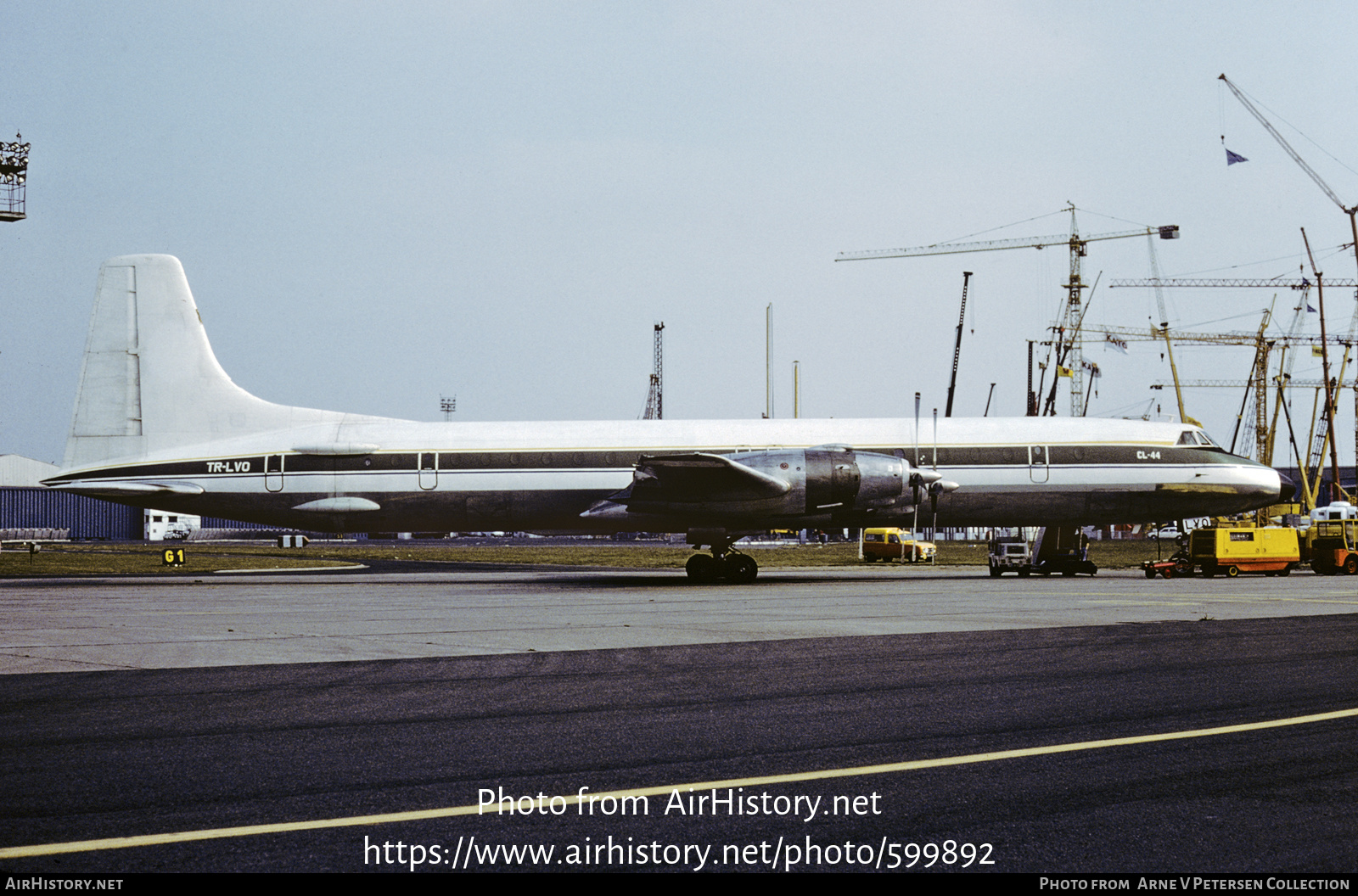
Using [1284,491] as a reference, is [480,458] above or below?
above

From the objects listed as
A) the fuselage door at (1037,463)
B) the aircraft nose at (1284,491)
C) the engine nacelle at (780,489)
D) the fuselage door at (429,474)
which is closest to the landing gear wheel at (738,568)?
the engine nacelle at (780,489)

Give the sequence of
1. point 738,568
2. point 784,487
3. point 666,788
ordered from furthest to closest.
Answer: point 738,568, point 784,487, point 666,788

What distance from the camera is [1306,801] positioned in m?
6.38

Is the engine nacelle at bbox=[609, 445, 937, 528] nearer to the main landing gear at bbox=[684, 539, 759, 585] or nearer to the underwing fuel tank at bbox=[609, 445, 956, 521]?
the underwing fuel tank at bbox=[609, 445, 956, 521]

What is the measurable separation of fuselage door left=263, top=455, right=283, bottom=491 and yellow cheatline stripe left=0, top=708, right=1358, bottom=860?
1132 inches

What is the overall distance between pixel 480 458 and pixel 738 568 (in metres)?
8.60

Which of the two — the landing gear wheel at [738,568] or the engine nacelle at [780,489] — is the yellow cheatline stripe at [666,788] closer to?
the engine nacelle at [780,489]

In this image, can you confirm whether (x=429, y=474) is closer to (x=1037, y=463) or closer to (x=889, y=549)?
(x=1037, y=463)

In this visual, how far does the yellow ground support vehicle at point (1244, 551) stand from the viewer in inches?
1462

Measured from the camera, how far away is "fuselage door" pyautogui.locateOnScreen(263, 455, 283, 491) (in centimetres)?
3278

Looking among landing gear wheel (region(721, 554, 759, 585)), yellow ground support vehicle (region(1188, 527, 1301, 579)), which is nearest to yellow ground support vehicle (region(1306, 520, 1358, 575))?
yellow ground support vehicle (region(1188, 527, 1301, 579))

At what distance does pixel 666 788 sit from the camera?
22.1 ft

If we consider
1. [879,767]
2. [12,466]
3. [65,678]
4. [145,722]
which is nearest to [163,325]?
[65,678]

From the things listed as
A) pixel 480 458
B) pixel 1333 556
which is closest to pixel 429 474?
pixel 480 458
